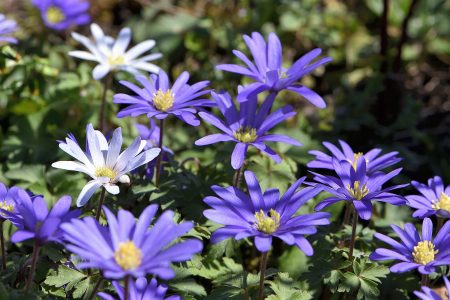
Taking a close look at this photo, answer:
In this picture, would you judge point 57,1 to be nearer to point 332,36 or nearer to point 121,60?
point 121,60

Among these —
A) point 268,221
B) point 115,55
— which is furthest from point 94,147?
point 115,55

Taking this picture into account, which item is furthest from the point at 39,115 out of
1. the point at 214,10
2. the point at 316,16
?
the point at 316,16

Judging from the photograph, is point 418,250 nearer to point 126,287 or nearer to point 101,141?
point 126,287

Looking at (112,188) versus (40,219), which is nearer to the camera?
(40,219)

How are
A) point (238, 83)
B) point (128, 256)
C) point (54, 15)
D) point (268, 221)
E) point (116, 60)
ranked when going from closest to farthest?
1. point (128, 256)
2. point (268, 221)
3. point (116, 60)
4. point (238, 83)
5. point (54, 15)

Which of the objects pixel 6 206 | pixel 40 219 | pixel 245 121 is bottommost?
pixel 6 206

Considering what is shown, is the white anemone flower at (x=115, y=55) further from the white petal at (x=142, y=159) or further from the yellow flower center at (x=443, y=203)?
the yellow flower center at (x=443, y=203)

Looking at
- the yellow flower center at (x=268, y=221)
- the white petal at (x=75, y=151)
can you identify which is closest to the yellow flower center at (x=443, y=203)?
the yellow flower center at (x=268, y=221)

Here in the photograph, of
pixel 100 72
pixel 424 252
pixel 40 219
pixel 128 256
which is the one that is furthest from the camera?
pixel 100 72
